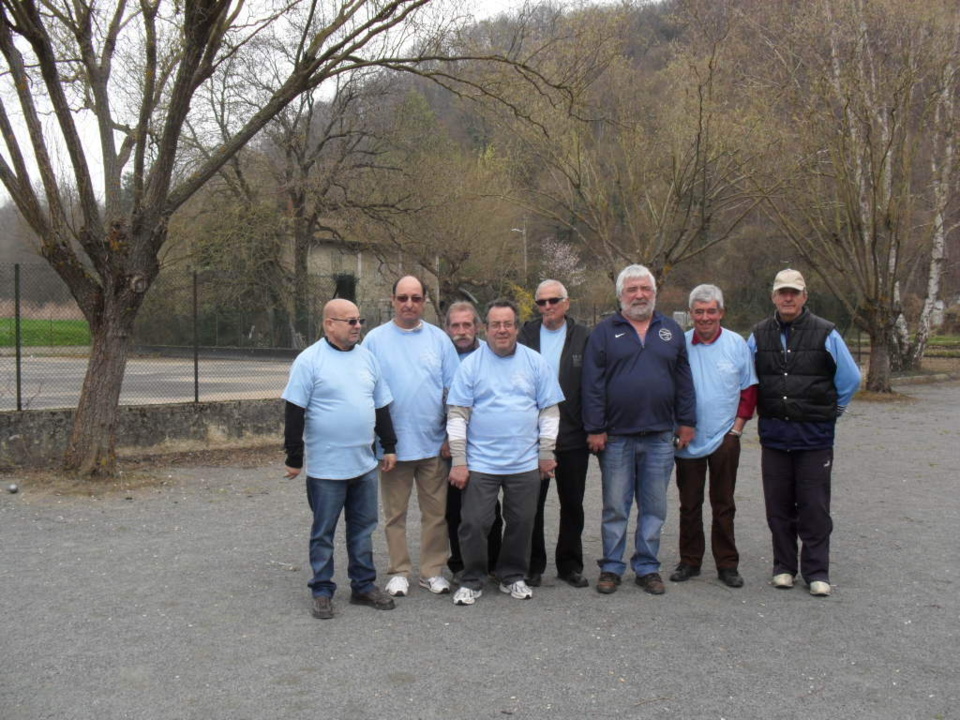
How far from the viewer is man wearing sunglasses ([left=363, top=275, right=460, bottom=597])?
17.2 ft

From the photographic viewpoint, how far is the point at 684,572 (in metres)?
5.52

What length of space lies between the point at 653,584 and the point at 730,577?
20.9 inches

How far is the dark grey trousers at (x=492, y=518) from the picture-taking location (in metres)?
5.10

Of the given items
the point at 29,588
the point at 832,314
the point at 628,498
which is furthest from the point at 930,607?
the point at 832,314

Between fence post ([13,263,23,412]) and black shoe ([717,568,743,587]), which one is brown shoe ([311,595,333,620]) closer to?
black shoe ([717,568,743,587])

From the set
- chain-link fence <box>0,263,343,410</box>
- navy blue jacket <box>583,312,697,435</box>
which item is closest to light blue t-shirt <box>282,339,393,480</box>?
navy blue jacket <box>583,312,697,435</box>

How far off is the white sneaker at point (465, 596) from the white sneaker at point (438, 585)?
170mm

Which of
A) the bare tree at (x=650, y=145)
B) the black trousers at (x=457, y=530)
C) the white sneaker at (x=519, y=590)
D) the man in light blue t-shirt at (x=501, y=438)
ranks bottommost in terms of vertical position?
the white sneaker at (x=519, y=590)

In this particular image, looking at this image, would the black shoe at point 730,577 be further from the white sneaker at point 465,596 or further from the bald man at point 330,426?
the bald man at point 330,426

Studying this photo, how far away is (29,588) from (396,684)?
9.10ft

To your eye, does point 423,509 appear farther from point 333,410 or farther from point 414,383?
point 333,410

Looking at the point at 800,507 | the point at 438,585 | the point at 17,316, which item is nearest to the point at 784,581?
the point at 800,507

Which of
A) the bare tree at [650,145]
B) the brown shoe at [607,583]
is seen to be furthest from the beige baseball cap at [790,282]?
the bare tree at [650,145]

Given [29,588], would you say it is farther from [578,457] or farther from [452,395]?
[578,457]
